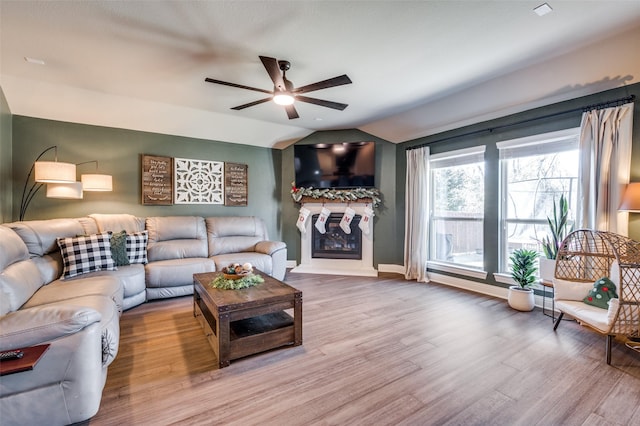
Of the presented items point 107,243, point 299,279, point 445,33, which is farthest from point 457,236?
point 107,243

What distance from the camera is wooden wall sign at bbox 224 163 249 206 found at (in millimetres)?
5297

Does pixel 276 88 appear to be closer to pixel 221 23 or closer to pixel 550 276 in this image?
pixel 221 23

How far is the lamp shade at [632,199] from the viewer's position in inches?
97.2

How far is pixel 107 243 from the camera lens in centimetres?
335

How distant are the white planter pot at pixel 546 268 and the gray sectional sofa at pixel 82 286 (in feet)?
11.4

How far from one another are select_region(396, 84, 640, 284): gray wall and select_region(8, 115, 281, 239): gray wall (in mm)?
3079

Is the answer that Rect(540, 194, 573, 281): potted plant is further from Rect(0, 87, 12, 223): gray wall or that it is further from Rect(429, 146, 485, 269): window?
Rect(0, 87, 12, 223): gray wall

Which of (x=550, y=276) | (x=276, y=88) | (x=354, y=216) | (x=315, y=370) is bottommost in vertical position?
(x=315, y=370)

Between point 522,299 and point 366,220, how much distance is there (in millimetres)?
2661

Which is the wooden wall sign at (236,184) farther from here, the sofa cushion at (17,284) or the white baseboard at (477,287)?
the white baseboard at (477,287)

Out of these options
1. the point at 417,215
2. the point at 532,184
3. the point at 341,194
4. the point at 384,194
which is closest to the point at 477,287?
the point at 417,215

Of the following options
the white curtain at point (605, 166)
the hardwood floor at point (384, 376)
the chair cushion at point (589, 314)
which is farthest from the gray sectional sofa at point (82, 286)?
the white curtain at point (605, 166)

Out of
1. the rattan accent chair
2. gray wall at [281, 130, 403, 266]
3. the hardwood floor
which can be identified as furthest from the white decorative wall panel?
the rattan accent chair

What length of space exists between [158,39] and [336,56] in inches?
66.8
